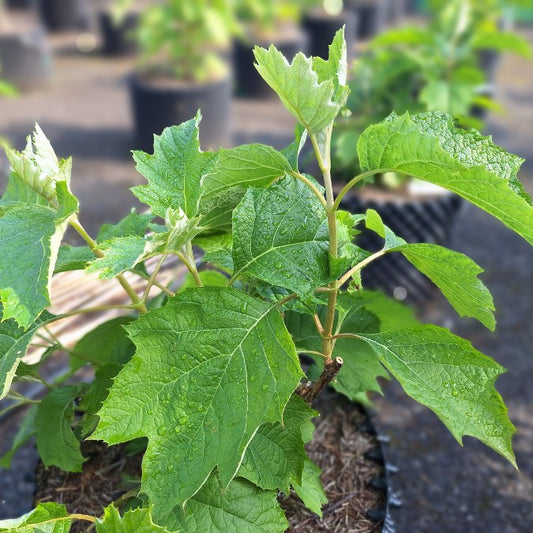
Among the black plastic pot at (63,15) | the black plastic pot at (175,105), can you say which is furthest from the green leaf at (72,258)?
the black plastic pot at (63,15)

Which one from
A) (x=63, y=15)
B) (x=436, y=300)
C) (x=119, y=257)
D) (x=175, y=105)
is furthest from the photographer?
(x=63, y=15)

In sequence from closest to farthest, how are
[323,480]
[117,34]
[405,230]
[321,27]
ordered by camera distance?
1. [323,480]
2. [405,230]
3. [321,27]
4. [117,34]

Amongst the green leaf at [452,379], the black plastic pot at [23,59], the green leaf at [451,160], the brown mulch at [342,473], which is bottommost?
the black plastic pot at [23,59]

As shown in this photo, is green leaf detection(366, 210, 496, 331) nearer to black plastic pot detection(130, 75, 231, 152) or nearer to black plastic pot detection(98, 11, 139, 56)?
black plastic pot detection(130, 75, 231, 152)

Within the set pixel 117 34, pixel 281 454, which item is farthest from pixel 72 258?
pixel 117 34

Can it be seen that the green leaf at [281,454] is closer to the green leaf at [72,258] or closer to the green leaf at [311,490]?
the green leaf at [311,490]

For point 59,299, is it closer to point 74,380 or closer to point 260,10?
point 74,380

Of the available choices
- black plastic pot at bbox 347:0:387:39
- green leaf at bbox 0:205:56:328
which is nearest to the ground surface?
green leaf at bbox 0:205:56:328

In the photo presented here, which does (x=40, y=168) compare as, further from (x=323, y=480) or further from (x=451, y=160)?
(x=323, y=480)
